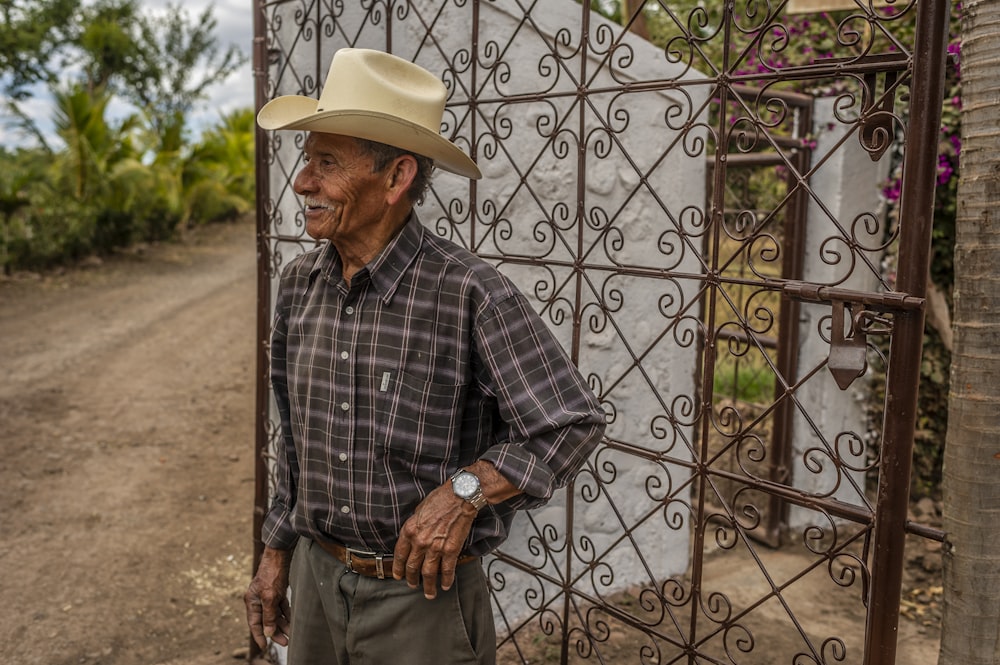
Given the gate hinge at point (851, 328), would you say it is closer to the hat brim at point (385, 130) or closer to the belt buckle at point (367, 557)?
the hat brim at point (385, 130)

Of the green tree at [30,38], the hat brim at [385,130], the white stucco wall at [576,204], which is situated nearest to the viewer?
the hat brim at [385,130]

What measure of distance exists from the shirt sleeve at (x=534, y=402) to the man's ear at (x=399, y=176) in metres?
0.37

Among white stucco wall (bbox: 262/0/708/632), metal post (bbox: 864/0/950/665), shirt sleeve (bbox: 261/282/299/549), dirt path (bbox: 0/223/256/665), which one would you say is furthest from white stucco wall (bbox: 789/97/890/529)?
dirt path (bbox: 0/223/256/665)

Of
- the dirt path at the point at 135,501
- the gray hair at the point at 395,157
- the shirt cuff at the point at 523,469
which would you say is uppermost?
the gray hair at the point at 395,157

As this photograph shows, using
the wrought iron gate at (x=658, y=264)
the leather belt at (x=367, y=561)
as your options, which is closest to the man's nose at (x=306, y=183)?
the wrought iron gate at (x=658, y=264)

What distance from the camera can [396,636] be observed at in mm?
2018

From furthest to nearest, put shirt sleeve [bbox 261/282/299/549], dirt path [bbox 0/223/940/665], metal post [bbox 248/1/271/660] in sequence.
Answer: dirt path [bbox 0/223/940/665] < metal post [bbox 248/1/271/660] < shirt sleeve [bbox 261/282/299/549]

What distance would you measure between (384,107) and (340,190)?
213 millimetres

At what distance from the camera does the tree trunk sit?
5.56 feet

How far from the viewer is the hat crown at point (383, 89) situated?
197 cm

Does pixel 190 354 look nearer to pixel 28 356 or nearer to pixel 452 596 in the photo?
pixel 28 356

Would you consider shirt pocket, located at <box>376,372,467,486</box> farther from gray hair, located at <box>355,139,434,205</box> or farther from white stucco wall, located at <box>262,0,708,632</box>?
white stucco wall, located at <box>262,0,708,632</box>

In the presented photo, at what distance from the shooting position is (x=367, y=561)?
2.02 m

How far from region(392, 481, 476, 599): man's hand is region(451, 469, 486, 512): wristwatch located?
12 millimetres
